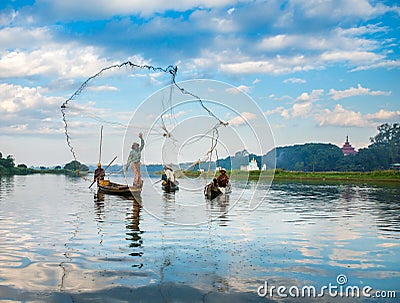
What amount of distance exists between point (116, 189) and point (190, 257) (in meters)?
18.9

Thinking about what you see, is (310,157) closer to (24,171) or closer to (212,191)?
(24,171)

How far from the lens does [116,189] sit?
2827cm

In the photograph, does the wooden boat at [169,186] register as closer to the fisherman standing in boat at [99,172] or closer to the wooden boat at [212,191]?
the fisherman standing in boat at [99,172]

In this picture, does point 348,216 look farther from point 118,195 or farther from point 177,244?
point 118,195

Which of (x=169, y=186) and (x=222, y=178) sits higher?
(x=222, y=178)

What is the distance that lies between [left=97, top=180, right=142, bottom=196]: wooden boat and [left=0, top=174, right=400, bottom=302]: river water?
7953 mm

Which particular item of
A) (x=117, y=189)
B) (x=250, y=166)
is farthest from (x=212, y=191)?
(x=117, y=189)

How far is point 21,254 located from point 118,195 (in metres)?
18.3

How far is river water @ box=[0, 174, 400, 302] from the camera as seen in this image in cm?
745

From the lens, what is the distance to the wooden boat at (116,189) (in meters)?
25.7

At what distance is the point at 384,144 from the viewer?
10825 cm

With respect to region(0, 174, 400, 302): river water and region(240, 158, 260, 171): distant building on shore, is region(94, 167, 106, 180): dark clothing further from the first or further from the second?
region(0, 174, 400, 302): river water

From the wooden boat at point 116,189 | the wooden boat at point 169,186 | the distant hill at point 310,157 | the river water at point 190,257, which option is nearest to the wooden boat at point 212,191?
the wooden boat at point 116,189

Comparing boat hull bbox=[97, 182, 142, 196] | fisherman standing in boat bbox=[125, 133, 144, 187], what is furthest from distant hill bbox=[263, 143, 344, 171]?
fisherman standing in boat bbox=[125, 133, 144, 187]
